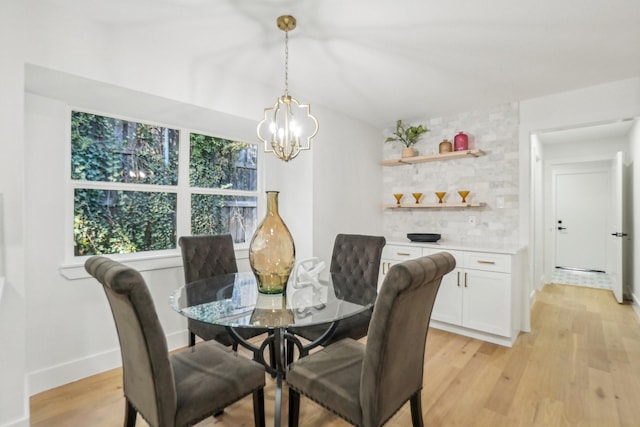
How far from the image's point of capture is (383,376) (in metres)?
1.23

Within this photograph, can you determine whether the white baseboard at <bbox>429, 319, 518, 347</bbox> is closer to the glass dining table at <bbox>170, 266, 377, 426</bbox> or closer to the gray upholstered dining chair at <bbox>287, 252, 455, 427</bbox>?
the glass dining table at <bbox>170, 266, 377, 426</bbox>

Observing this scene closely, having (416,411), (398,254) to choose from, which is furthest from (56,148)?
(398,254)

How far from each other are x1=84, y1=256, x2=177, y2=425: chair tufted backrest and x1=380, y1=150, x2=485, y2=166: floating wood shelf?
10.9 ft

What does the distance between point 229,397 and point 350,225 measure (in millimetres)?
2633

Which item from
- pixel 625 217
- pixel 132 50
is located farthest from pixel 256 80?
pixel 625 217

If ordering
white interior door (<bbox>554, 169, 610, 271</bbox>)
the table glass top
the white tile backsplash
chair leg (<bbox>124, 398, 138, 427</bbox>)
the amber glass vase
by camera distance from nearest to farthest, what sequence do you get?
chair leg (<bbox>124, 398, 138, 427</bbox>) → the table glass top → the amber glass vase → the white tile backsplash → white interior door (<bbox>554, 169, 610, 271</bbox>)

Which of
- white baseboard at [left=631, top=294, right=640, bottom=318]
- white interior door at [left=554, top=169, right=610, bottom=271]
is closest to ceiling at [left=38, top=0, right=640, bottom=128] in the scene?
white baseboard at [left=631, top=294, right=640, bottom=318]

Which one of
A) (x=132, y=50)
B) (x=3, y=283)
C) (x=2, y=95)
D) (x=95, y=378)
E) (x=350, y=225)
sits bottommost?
(x=95, y=378)

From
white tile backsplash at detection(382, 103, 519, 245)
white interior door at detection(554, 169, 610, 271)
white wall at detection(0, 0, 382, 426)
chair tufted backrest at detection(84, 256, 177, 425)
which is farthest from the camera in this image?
white interior door at detection(554, 169, 610, 271)

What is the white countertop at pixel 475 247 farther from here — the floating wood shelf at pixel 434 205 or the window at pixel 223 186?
the window at pixel 223 186

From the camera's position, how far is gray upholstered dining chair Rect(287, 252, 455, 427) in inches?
46.1

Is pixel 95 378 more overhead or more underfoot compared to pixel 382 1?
more underfoot

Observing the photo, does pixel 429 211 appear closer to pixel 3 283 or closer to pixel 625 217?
pixel 625 217

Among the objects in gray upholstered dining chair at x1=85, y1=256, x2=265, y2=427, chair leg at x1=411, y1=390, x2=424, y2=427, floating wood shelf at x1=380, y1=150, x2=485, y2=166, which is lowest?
chair leg at x1=411, y1=390, x2=424, y2=427
